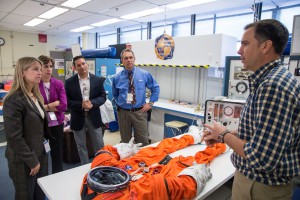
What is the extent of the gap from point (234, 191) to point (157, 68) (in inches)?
157

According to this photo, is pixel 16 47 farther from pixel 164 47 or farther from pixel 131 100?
pixel 131 100

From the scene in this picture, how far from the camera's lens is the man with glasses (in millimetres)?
2639

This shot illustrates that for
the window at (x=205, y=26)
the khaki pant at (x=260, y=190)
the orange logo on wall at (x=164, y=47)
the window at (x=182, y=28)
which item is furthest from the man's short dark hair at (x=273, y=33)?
the window at (x=182, y=28)

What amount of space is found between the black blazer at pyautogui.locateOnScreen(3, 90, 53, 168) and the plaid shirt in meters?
1.55

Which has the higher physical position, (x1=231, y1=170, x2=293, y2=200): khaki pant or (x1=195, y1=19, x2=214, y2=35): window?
(x1=195, y1=19, x2=214, y2=35): window

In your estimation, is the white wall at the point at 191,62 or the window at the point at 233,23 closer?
the white wall at the point at 191,62

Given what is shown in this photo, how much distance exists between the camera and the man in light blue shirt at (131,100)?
Answer: 305cm

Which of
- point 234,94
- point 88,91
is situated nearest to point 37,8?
point 88,91

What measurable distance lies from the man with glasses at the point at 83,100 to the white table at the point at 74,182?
106 centimetres

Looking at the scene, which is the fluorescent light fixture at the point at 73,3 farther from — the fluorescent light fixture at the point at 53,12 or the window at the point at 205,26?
the window at the point at 205,26

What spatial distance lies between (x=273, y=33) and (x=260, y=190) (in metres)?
0.75

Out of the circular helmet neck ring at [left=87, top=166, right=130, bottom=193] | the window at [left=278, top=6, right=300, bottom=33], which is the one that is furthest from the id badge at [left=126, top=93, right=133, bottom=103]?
the window at [left=278, top=6, right=300, bottom=33]

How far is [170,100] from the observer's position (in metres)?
4.75

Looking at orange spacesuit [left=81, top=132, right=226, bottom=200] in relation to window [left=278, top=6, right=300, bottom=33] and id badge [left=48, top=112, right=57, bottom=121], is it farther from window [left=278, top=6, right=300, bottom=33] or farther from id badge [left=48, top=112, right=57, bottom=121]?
window [left=278, top=6, right=300, bottom=33]
